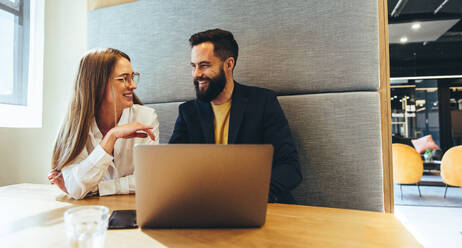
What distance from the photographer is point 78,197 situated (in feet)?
3.24

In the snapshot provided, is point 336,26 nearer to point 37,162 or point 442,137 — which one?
point 37,162

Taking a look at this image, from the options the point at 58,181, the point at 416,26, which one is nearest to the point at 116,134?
the point at 58,181

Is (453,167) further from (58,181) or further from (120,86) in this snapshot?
(58,181)

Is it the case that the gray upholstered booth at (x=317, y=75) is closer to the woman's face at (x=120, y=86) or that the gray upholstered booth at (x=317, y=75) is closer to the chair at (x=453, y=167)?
the woman's face at (x=120, y=86)

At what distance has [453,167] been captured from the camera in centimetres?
347

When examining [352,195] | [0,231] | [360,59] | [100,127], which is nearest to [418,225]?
[352,195]

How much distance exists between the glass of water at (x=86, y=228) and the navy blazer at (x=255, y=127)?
0.72m

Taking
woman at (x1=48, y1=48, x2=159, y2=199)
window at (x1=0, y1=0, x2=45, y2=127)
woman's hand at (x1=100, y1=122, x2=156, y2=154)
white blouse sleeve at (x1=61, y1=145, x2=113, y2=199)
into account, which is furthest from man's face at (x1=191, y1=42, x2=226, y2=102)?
window at (x1=0, y1=0, x2=45, y2=127)

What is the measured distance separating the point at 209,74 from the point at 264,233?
0.93 metres

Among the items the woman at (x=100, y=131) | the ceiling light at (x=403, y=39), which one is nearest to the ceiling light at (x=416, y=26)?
the ceiling light at (x=403, y=39)

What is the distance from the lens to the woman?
104 centimetres

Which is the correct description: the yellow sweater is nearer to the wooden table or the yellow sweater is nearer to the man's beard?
the man's beard

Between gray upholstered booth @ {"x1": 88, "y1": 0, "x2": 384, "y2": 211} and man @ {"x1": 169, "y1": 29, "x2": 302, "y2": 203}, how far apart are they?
147 millimetres

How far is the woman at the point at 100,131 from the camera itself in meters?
1.04
